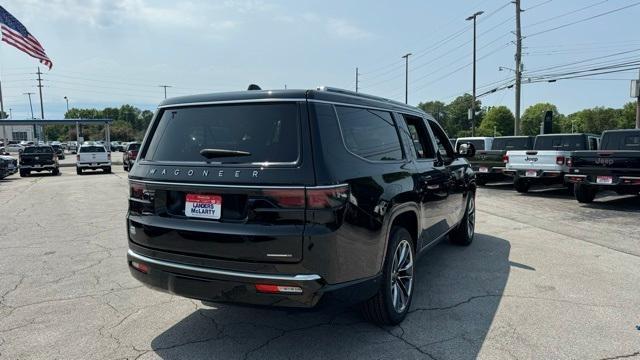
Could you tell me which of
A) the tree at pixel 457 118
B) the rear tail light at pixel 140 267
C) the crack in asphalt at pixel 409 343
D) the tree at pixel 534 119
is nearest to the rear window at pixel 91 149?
the rear tail light at pixel 140 267

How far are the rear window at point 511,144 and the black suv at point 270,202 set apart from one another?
519 inches

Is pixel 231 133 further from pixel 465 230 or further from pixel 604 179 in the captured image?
pixel 604 179

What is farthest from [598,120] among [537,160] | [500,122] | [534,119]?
[537,160]

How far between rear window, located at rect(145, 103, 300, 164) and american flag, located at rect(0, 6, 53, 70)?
26.7 metres

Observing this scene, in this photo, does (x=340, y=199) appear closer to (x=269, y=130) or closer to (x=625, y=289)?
(x=269, y=130)

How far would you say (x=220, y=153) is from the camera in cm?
310

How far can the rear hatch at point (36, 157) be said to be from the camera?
2328 centimetres

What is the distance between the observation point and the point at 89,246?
6.65 metres

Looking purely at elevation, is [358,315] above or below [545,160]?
below

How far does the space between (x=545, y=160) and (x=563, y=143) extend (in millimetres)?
1314

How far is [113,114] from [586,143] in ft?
483

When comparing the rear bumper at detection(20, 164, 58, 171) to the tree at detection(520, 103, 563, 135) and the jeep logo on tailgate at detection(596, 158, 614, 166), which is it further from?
the tree at detection(520, 103, 563, 135)

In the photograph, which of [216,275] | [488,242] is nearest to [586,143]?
[488,242]

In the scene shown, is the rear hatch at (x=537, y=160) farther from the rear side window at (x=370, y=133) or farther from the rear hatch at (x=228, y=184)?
the rear hatch at (x=228, y=184)
